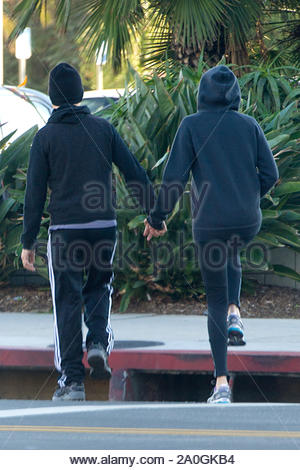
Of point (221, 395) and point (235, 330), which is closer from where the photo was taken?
point (221, 395)

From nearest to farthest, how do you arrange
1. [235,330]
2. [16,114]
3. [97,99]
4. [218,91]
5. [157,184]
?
[218,91]
[235,330]
[157,184]
[16,114]
[97,99]

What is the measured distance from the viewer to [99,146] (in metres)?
5.00

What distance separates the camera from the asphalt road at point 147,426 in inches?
147

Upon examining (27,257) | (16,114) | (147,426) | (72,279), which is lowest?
(147,426)

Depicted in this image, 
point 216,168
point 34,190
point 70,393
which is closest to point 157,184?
point 34,190

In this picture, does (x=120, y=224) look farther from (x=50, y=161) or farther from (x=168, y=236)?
(x=50, y=161)

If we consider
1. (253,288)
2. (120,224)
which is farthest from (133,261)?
(253,288)

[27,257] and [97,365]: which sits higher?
[27,257]

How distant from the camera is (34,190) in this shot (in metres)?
4.96

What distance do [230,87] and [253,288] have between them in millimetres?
3151

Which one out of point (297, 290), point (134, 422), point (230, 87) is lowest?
point (297, 290)

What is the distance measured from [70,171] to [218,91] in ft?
3.17

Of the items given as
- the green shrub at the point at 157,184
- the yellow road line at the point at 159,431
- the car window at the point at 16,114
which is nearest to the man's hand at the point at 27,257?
the yellow road line at the point at 159,431

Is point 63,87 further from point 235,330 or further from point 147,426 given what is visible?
point 147,426
